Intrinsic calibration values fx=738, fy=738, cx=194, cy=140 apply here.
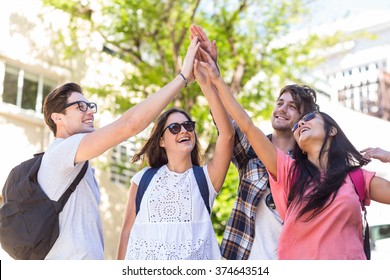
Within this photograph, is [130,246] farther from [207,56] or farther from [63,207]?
[207,56]

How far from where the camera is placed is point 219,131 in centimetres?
417

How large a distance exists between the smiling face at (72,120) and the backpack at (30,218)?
1.09 feet

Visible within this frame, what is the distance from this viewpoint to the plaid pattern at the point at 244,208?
4.07 metres

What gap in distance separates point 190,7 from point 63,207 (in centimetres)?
1065

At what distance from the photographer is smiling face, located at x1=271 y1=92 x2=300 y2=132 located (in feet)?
14.3

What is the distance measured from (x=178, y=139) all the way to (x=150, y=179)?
0.29m

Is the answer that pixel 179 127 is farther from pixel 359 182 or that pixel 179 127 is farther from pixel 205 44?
pixel 359 182

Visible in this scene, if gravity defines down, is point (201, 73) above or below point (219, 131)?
above

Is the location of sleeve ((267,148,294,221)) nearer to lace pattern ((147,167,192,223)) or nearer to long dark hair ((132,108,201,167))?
lace pattern ((147,167,192,223))

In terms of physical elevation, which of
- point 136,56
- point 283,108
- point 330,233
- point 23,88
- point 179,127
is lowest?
point 330,233

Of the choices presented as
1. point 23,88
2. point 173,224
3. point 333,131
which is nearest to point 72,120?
point 173,224

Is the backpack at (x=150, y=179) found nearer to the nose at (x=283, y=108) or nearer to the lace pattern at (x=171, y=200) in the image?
the lace pattern at (x=171, y=200)
